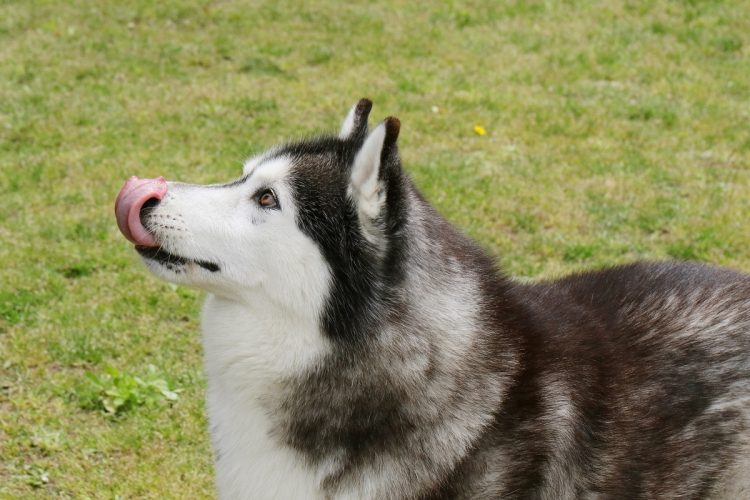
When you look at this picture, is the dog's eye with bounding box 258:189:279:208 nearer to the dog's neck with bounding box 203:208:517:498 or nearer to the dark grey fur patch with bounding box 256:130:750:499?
the dark grey fur patch with bounding box 256:130:750:499

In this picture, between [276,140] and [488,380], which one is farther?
[276,140]

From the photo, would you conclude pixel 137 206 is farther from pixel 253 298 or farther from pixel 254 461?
pixel 254 461

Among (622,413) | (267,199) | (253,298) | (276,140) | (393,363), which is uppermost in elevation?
(267,199)

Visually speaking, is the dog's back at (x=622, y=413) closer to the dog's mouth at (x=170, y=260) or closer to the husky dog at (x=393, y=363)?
the husky dog at (x=393, y=363)

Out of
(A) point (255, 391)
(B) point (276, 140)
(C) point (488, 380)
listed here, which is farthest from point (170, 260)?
(B) point (276, 140)

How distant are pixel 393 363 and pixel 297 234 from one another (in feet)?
2.13

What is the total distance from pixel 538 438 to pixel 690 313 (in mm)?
980

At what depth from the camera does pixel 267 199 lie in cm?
415

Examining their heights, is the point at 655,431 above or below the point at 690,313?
below

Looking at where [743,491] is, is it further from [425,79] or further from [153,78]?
[153,78]

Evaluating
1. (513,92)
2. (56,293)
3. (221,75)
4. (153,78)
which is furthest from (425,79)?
(56,293)

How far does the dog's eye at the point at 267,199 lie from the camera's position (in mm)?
4133

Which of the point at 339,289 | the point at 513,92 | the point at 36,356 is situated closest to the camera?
the point at 339,289

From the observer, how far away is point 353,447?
407 cm
